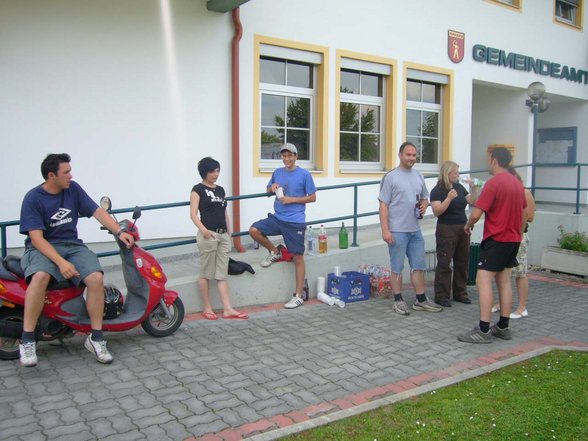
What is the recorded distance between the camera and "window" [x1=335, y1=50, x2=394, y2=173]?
948 cm

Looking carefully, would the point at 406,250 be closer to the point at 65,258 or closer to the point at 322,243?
the point at 322,243

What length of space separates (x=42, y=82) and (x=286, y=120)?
12.3 feet

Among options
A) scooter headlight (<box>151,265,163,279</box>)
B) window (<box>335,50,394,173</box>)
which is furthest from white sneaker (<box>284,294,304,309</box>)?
window (<box>335,50,394,173</box>)

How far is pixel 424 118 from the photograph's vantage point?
10969 millimetres

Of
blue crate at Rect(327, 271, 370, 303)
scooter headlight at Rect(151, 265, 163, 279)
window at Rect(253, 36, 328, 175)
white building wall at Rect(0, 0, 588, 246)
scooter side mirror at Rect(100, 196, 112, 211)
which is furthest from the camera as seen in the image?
window at Rect(253, 36, 328, 175)

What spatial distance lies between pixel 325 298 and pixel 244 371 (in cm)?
246

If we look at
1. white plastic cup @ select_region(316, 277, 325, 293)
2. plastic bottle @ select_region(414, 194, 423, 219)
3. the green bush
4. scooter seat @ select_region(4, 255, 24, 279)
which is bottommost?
white plastic cup @ select_region(316, 277, 325, 293)

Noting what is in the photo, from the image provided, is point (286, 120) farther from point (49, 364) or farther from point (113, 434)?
point (113, 434)

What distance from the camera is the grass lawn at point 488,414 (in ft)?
11.2

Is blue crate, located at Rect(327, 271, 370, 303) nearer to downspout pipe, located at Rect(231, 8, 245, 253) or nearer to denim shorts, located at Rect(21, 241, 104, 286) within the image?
downspout pipe, located at Rect(231, 8, 245, 253)

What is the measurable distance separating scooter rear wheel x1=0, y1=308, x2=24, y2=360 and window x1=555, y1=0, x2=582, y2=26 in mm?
14053

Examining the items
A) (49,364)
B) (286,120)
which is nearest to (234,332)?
(49,364)

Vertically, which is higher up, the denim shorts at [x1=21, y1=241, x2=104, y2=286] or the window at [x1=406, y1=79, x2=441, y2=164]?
the window at [x1=406, y1=79, x2=441, y2=164]

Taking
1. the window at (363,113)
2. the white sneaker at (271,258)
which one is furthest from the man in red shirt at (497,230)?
the window at (363,113)
